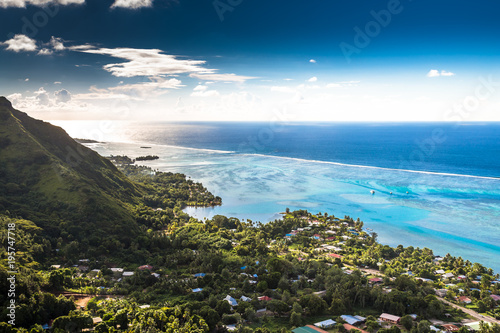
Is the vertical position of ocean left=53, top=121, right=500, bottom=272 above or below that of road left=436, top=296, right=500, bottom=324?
above

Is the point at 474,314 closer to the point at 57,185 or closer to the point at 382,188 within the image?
the point at 382,188

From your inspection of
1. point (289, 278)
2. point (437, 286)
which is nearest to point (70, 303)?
point (289, 278)

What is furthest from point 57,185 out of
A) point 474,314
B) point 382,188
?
point 382,188

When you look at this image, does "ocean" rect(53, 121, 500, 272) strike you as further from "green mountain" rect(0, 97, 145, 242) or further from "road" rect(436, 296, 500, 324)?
"green mountain" rect(0, 97, 145, 242)

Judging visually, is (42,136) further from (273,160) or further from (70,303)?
(273,160)

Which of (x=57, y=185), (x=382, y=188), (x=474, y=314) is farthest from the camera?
(x=382, y=188)

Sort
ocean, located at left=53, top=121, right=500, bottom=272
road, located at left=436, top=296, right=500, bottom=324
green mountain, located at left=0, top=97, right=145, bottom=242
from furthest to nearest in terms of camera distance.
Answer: ocean, located at left=53, top=121, right=500, bottom=272 → green mountain, located at left=0, top=97, right=145, bottom=242 → road, located at left=436, top=296, right=500, bottom=324

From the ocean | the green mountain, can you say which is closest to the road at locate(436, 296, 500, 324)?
the ocean

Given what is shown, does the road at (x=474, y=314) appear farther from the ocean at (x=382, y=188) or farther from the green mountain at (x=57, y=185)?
the green mountain at (x=57, y=185)
